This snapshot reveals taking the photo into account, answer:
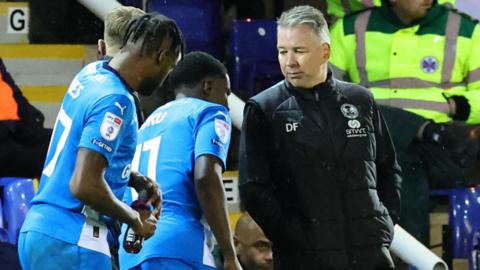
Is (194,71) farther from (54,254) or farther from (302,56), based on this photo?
(54,254)

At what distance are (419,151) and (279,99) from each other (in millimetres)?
2774

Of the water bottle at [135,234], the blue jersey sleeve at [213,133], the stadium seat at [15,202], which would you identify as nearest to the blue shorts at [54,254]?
the water bottle at [135,234]

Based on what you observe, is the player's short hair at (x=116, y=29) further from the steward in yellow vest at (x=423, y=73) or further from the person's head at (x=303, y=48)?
the steward in yellow vest at (x=423, y=73)

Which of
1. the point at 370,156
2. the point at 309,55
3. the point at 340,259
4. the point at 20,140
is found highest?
the point at 309,55

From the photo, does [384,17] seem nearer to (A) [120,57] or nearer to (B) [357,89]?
(B) [357,89]

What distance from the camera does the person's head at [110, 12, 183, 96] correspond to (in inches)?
214

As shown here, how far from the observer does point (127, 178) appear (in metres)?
5.56

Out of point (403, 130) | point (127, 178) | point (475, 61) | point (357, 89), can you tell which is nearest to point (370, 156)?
point (357, 89)

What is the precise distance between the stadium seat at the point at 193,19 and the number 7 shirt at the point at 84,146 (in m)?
3.93

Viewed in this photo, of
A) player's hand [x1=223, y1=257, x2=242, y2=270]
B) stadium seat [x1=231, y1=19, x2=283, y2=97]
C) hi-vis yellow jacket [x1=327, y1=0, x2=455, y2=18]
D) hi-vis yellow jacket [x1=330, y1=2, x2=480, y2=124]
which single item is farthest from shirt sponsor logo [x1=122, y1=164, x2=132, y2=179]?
hi-vis yellow jacket [x1=327, y1=0, x2=455, y2=18]

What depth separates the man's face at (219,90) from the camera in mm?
6777

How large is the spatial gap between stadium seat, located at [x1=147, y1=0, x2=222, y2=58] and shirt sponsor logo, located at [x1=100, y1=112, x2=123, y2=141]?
13.6 ft

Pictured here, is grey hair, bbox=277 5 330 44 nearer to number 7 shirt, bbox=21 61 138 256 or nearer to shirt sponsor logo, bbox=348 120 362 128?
shirt sponsor logo, bbox=348 120 362 128

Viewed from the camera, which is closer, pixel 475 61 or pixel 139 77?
pixel 139 77
